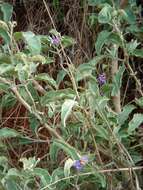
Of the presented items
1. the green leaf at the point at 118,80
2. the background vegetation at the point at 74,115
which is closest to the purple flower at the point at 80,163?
the background vegetation at the point at 74,115

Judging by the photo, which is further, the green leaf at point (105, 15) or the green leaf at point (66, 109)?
the green leaf at point (105, 15)

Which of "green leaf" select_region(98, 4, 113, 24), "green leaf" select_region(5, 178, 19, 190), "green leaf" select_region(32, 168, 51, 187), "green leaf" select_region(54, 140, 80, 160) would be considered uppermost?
"green leaf" select_region(98, 4, 113, 24)

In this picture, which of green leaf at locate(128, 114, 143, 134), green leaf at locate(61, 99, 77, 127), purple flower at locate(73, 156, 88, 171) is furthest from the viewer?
green leaf at locate(128, 114, 143, 134)

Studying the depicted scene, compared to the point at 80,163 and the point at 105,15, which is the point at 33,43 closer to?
the point at 105,15

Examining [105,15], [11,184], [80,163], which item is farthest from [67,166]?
[105,15]

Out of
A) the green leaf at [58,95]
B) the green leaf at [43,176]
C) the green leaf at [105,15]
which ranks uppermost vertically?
the green leaf at [105,15]

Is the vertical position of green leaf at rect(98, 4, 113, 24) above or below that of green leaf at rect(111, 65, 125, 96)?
above

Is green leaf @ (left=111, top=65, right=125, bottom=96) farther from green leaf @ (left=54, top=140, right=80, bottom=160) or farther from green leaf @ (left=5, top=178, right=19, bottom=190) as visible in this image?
green leaf @ (left=5, top=178, right=19, bottom=190)

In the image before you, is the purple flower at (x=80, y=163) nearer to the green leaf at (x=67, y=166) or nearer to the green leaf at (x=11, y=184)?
the green leaf at (x=67, y=166)

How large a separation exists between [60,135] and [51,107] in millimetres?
180

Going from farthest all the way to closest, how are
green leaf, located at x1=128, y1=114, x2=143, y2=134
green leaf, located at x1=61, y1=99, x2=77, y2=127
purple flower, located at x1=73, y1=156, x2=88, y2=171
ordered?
green leaf, located at x1=128, y1=114, x2=143, y2=134 → purple flower, located at x1=73, y1=156, x2=88, y2=171 → green leaf, located at x1=61, y1=99, x2=77, y2=127

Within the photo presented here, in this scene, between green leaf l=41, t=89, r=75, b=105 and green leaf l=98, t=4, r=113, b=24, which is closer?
green leaf l=41, t=89, r=75, b=105

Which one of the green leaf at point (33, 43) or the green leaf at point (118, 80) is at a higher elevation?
the green leaf at point (33, 43)

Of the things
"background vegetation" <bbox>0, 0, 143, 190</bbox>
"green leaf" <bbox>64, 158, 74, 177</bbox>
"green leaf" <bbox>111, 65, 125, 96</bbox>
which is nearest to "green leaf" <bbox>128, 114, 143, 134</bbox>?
"background vegetation" <bbox>0, 0, 143, 190</bbox>
